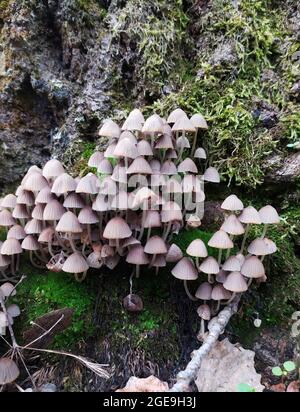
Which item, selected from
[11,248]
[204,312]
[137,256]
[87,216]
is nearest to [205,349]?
[204,312]

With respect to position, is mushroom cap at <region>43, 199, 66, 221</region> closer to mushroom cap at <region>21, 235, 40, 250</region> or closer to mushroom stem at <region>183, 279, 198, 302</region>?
mushroom cap at <region>21, 235, 40, 250</region>

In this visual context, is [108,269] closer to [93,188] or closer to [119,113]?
[93,188]

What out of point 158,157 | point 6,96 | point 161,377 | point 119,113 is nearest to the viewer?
point 161,377

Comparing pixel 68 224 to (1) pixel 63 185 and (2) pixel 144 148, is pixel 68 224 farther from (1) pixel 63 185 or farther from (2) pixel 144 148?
(2) pixel 144 148

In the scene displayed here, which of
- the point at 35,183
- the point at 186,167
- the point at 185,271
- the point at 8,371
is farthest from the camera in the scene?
the point at 186,167

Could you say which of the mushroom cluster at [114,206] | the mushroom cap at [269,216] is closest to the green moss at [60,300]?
the mushroom cluster at [114,206]
